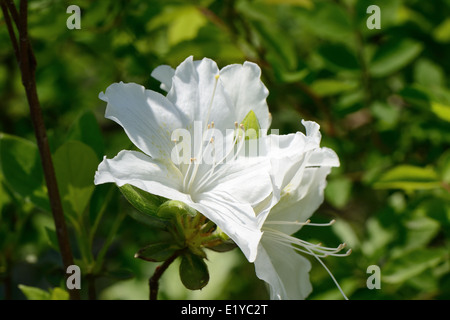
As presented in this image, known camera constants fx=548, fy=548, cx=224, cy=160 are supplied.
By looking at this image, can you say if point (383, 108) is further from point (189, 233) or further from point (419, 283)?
point (189, 233)

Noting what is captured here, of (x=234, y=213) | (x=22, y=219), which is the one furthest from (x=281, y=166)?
(x=22, y=219)

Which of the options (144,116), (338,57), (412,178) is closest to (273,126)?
(338,57)

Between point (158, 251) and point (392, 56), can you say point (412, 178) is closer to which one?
point (392, 56)

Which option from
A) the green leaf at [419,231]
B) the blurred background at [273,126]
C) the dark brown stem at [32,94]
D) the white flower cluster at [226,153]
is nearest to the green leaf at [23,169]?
the blurred background at [273,126]

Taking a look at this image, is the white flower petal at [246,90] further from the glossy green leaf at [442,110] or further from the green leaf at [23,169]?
the glossy green leaf at [442,110]

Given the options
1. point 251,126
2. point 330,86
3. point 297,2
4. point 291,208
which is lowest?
point 291,208
